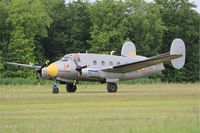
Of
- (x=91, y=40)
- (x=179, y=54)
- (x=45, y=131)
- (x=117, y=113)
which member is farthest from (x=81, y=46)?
(x=45, y=131)

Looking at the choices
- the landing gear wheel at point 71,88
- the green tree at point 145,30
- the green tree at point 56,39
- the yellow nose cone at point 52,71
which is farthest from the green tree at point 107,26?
the yellow nose cone at point 52,71

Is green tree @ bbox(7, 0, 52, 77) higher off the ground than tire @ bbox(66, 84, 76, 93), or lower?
higher

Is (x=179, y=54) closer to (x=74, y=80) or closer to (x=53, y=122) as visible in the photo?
(x=74, y=80)

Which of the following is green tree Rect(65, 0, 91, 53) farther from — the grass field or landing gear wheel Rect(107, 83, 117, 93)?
the grass field

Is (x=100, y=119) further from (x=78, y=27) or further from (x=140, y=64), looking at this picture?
(x=78, y=27)

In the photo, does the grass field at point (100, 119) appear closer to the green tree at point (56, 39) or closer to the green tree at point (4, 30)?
the green tree at point (4, 30)

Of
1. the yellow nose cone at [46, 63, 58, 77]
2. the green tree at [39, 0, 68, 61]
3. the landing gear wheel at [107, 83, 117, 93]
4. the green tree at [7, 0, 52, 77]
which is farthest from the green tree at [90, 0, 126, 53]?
the yellow nose cone at [46, 63, 58, 77]

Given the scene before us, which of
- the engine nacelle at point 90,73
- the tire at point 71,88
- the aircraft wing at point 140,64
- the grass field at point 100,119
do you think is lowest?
the grass field at point 100,119

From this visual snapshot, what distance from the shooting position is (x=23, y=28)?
94562mm

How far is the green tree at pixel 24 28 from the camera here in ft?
301

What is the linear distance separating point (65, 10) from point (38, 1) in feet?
23.1

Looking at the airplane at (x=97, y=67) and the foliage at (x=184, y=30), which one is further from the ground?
the foliage at (x=184, y=30)

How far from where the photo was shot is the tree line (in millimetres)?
94312

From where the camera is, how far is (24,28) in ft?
313
